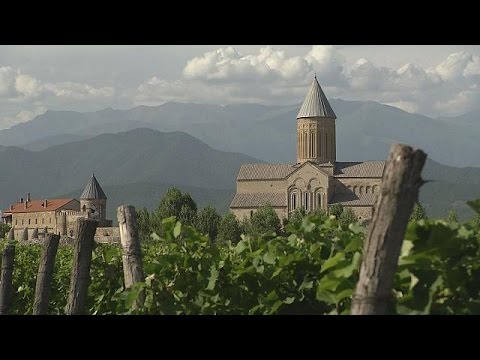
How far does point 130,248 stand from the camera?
468 cm

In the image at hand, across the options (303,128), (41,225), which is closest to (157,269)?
(303,128)

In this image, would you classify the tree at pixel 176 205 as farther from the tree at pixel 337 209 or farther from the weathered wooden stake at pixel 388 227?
the weathered wooden stake at pixel 388 227

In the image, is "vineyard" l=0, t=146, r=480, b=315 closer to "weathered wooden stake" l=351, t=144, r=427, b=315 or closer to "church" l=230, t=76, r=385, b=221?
"weathered wooden stake" l=351, t=144, r=427, b=315

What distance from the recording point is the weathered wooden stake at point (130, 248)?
15.0 feet

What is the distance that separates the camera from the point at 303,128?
10812cm

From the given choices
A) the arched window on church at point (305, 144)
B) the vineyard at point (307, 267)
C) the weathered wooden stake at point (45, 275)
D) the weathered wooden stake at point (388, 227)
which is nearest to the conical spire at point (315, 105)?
the arched window on church at point (305, 144)

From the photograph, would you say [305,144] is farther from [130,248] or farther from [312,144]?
[130,248]

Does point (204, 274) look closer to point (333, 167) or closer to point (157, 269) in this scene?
point (157, 269)

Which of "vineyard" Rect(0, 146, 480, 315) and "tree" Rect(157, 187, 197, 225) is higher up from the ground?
"tree" Rect(157, 187, 197, 225)

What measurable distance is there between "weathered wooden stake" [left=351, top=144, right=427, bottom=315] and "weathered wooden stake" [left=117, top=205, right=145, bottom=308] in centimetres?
217

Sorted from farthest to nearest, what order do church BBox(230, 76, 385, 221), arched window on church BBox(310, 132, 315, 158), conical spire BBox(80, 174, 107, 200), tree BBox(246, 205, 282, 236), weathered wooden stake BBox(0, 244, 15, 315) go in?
arched window on church BBox(310, 132, 315, 158) < conical spire BBox(80, 174, 107, 200) < church BBox(230, 76, 385, 221) < tree BBox(246, 205, 282, 236) < weathered wooden stake BBox(0, 244, 15, 315)

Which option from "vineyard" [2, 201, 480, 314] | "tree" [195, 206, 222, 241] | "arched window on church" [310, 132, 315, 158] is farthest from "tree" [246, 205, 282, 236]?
"vineyard" [2, 201, 480, 314]

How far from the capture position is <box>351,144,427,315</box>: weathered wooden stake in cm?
242

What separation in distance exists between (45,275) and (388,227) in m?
4.04
